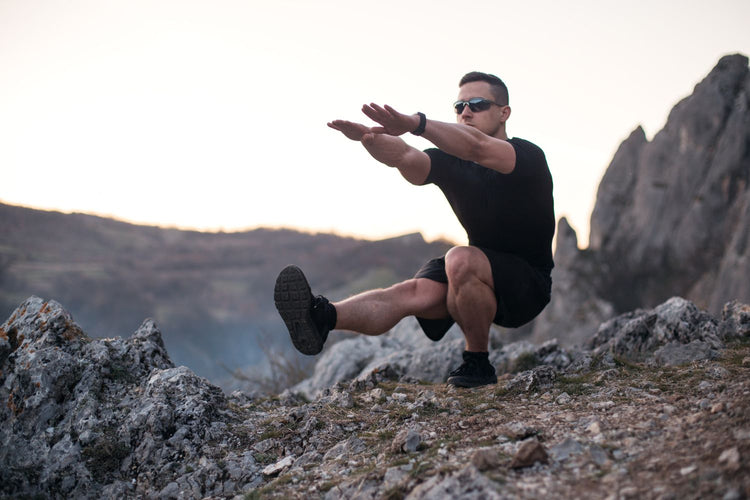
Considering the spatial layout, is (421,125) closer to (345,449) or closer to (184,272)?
(345,449)

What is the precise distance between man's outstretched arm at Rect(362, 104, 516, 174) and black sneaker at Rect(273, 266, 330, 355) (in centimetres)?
105

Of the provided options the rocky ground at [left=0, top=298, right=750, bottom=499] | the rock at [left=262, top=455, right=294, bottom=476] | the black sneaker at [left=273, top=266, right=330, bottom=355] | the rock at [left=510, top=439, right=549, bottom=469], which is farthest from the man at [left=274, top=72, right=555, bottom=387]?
the rock at [left=510, top=439, right=549, bottom=469]

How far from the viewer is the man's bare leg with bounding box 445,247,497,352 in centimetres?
451

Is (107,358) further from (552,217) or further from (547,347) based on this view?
(547,347)

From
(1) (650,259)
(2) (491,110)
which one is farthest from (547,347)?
(1) (650,259)

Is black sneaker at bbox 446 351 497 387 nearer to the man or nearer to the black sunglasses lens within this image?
the man

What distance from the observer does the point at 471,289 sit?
179 inches

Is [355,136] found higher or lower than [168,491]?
higher

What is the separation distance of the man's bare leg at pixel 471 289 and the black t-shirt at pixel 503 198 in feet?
0.81

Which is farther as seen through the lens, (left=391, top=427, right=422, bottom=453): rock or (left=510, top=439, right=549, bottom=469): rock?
(left=391, top=427, right=422, bottom=453): rock

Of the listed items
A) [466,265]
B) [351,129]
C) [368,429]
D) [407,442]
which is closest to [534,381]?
[466,265]

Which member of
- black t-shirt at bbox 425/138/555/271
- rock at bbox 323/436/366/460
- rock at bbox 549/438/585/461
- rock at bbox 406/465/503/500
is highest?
black t-shirt at bbox 425/138/555/271

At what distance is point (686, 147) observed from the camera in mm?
16922

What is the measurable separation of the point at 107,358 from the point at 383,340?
15.1 ft
